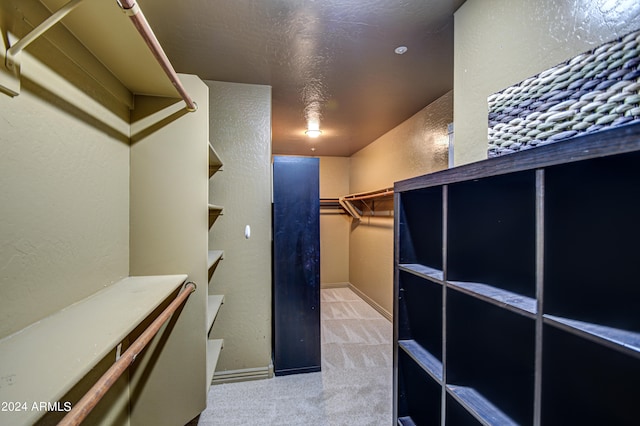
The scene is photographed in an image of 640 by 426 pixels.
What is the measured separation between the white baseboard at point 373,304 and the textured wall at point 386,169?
0.04m

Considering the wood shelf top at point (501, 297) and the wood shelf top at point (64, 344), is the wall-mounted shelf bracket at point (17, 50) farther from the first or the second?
the wood shelf top at point (501, 297)

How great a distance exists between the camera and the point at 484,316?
1015 mm

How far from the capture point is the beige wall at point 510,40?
858 millimetres

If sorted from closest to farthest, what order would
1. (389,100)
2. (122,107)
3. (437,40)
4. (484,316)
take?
(484,316)
(122,107)
(437,40)
(389,100)

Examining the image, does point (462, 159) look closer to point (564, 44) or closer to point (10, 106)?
point (564, 44)

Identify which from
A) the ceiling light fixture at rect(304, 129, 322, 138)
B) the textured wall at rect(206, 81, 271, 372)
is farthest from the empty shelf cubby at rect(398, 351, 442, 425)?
the ceiling light fixture at rect(304, 129, 322, 138)

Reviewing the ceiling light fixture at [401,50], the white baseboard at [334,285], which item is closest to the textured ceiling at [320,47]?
the ceiling light fixture at [401,50]

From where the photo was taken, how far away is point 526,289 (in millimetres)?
866

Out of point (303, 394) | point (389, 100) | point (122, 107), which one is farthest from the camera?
point (389, 100)

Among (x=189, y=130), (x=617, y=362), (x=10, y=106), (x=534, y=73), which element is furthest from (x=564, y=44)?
(x=10, y=106)

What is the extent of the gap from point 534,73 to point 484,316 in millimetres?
993

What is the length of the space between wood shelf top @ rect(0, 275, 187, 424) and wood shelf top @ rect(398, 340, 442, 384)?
111 centimetres

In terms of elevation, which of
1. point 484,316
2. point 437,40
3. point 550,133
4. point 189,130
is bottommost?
point 484,316

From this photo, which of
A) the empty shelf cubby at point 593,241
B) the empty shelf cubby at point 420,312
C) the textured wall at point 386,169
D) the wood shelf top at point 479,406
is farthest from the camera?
the textured wall at point 386,169
